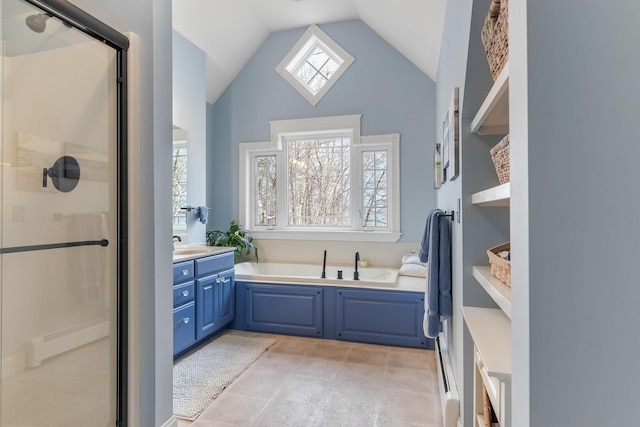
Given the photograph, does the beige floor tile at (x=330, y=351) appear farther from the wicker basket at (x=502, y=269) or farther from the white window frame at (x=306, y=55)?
the white window frame at (x=306, y=55)

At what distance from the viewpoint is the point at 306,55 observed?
4.28 meters

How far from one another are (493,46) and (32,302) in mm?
1845

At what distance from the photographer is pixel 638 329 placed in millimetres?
541

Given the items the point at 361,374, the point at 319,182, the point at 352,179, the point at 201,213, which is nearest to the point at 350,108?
the point at 352,179

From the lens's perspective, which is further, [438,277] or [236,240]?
[236,240]

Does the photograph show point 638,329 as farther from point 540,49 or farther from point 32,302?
point 32,302

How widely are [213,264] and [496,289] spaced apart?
258 cm

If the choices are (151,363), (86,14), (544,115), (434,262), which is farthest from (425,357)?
(86,14)

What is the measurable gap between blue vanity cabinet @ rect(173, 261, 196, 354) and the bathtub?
2.41 ft

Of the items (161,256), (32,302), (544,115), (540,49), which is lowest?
(32,302)

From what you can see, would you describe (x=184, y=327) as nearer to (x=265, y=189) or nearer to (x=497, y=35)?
(x=265, y=189)

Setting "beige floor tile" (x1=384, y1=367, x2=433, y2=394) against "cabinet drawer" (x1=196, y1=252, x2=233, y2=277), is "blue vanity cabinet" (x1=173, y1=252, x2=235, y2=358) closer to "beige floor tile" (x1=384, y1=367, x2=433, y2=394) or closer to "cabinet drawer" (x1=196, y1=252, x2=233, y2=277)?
"cabinet drawer" (x1=196, y1=252, x2=233, y2=277)

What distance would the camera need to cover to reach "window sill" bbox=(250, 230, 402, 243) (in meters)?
3.94

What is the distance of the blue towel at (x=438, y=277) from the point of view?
78.2 inches
